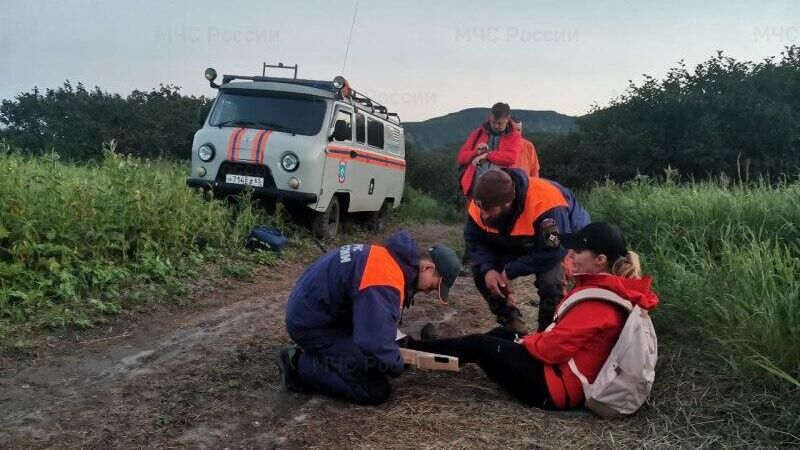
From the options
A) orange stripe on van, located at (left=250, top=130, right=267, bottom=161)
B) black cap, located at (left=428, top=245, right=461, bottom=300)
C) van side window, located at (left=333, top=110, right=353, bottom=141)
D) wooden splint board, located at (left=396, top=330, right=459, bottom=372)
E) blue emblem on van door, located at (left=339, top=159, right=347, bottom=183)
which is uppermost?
van side window, located at (left=333, top=110, right=353, bottom=141)

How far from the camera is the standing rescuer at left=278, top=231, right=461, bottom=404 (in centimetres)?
315

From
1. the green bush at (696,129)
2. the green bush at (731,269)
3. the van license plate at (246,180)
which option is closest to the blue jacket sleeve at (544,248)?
the green bush at (731,269)

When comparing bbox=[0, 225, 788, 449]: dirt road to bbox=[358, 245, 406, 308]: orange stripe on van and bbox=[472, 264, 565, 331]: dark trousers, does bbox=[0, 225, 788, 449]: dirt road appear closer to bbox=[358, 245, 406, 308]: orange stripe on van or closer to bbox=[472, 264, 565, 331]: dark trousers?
bbox=[472, 264, 565, 331]: dark trousers

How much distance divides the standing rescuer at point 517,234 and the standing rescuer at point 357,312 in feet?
2.19

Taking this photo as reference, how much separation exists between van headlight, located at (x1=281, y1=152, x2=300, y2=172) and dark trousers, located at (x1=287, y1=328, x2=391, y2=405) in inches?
199

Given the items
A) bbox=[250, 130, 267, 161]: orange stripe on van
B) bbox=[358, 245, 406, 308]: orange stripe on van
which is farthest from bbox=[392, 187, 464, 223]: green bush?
bbox=[358, 245, 406, 308]: orange stripe on van

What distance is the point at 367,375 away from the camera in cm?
349

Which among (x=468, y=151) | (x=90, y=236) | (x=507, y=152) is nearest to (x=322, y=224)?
(x=468, y=151)

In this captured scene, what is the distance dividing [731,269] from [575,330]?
1391mm

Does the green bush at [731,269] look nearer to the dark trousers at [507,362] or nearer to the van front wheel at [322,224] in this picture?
the dark trousers at [507,362]

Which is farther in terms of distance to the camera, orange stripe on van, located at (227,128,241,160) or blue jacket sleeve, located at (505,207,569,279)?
orange stripe on van, located at (227,128,241,160)

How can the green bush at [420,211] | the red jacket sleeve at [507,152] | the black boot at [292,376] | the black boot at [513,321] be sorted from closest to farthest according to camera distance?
the black boot at [292,376] < the black boot at [513,321] < the red jacket sleeve at [507,152] < the green bush at [420,211]

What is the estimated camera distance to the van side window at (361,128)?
10225 millimetres

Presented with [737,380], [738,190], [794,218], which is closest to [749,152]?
[738,190]
